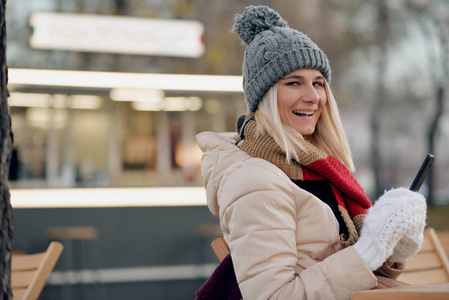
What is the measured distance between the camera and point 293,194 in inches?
80.7

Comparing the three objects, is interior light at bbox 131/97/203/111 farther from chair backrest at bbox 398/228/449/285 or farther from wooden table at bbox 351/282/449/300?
wooden table at bbox 351/282/449/300

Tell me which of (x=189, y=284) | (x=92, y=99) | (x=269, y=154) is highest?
(x=269, y=154)

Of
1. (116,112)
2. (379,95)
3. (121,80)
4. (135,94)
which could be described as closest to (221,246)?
(121,80)

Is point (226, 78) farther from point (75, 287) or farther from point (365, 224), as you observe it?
point (365, 224)

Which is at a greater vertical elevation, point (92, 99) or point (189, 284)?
point (92, 99)

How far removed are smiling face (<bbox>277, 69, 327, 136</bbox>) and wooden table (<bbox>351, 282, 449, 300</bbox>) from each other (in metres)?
0.82

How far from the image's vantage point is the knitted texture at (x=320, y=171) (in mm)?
2166

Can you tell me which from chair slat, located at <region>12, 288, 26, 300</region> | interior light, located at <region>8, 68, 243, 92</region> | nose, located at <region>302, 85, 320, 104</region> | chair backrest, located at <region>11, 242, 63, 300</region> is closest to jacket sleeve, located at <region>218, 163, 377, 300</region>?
nose, located at <region>302, 85, 320, 104</region>

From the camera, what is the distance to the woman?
6.31 ft

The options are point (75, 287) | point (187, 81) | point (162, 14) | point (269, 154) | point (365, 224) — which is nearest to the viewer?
point (365, 224)

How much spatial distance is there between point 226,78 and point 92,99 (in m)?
1.93

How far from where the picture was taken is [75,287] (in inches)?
284

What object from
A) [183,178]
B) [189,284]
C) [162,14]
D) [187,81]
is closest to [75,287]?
[189,284]

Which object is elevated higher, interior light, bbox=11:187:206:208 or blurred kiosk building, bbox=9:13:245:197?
blurred kiosk building, bbox=9:13:245:197
